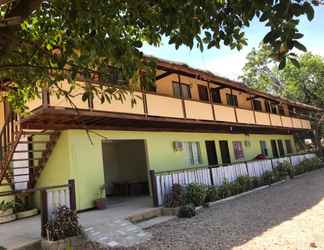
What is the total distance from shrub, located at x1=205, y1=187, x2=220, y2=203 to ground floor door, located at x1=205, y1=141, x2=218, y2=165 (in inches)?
206

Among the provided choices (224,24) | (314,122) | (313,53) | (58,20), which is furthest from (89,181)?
(313,53)

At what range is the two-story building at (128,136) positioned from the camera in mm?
10000

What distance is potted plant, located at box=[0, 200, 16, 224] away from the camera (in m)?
9.80

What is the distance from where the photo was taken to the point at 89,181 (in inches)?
432

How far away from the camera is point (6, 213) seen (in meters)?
10.0

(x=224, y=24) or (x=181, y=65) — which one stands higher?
(x=181, y=65)

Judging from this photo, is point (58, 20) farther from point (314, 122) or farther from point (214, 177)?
point (314, 122)

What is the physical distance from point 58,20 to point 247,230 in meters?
6.11

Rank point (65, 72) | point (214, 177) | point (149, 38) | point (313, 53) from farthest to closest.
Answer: point (313, 53)
point (214, 177)
point (149, 38)
point (65, 72)

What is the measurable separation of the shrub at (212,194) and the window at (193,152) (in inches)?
153

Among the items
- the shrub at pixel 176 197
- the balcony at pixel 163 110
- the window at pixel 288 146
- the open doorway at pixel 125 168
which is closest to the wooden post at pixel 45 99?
the balcony at pixel 163 110

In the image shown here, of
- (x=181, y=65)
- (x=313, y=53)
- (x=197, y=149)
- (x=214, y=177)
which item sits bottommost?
(x=214, y=177)

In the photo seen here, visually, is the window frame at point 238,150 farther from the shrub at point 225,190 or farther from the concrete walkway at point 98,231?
the concrete walkway at point 98,231

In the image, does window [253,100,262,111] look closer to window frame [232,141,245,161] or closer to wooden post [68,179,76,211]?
window frame [232,141,245,161]
